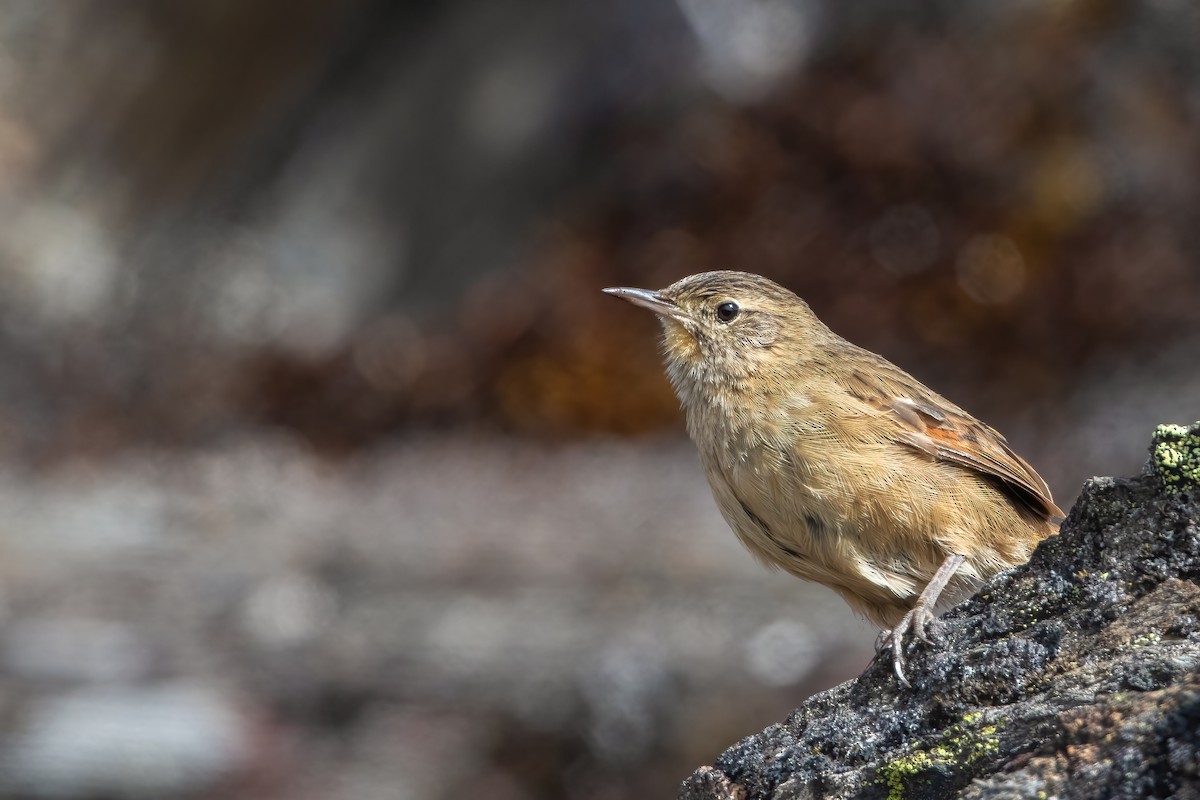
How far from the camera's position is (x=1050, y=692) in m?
3.05

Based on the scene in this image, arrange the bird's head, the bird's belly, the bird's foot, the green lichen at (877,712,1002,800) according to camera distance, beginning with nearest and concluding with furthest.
A: the green lichen at (877,712,1002,800) < the bird's foot < the bird's belly < the bird's head

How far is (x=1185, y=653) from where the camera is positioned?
286cm

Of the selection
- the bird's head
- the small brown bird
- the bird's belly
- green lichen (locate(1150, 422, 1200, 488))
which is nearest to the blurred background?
the bird's head

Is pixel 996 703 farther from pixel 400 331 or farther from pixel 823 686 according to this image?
pixel 400 331

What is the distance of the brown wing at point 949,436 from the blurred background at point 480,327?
3642mm

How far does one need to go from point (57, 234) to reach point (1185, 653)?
34.5 feet

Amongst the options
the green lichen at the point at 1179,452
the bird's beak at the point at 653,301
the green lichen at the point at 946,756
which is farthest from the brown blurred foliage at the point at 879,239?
the green lichen at the point at 946,756

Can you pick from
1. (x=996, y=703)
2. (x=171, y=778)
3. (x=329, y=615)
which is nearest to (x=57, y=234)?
(x=329, y=615)

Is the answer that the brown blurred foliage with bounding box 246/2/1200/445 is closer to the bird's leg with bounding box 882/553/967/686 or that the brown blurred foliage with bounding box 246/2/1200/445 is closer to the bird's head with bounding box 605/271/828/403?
the bird's head with bounding box 605/271/828/403

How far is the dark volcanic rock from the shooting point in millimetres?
2662

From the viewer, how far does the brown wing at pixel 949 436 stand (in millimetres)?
5070

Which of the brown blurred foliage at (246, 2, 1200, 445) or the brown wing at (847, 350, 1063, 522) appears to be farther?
the brown blurred foliage at (246, 2, 1200, 445)

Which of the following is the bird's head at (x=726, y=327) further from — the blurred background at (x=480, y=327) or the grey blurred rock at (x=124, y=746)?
the grey blurred rock at (x=124, y=746)

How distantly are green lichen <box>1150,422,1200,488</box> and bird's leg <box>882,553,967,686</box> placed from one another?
0.78 meters
